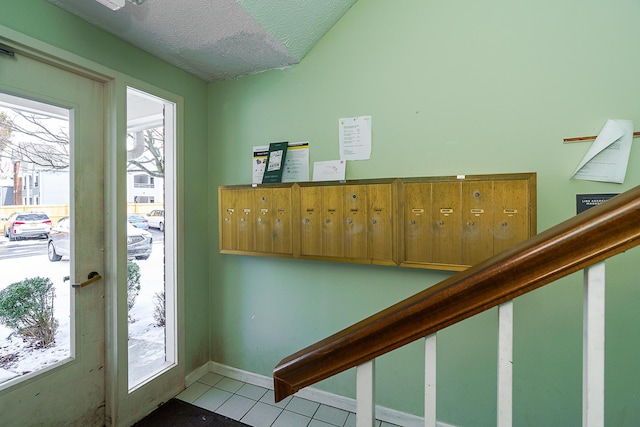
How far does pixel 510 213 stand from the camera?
1.34 m

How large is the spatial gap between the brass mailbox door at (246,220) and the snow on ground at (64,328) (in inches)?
24.1

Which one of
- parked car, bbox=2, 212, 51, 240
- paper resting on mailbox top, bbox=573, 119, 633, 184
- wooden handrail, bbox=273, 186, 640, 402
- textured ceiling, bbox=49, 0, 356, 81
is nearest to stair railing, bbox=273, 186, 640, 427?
wooden handrail, bbox=273, 186, 640, 402

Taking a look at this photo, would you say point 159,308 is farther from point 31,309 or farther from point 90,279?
point 31,309

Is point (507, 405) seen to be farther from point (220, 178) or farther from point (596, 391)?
point (220, 178)

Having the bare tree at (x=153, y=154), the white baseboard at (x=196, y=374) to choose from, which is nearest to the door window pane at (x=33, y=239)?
the bare tree at (x=153, y=154)

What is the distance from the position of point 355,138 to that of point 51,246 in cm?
179

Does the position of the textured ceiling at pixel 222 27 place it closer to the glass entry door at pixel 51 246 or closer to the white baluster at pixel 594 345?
the glass entry door at pixel 51 246

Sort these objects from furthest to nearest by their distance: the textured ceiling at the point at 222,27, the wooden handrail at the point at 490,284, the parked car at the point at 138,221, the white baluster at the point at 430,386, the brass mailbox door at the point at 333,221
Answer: the parked car at the point at 138,221
the brass mailbox door at the point at 333,221
the textured ceiling at the point at 222,27
the white baluster at the point at 430,386
the wooden handrail at the point at 490,284

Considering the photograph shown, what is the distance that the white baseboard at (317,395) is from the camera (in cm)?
170

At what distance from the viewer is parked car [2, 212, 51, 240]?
1352 mm

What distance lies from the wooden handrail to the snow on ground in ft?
5.31

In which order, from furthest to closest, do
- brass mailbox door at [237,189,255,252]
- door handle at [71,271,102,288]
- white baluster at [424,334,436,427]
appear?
1. brass mailbox door at [237,189,255,252]
2. door handle at [71,271,102,288]
3. white baluster at [424,334,436,427]

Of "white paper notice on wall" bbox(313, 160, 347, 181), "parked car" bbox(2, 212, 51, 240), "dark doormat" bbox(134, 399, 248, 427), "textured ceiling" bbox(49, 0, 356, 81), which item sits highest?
"textured ceiling" bbox(49, 0, 356, 81)

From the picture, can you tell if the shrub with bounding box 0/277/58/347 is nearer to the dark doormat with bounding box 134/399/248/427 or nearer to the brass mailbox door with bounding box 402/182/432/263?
the dark doormat with bounding box 134/399/248/427
